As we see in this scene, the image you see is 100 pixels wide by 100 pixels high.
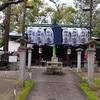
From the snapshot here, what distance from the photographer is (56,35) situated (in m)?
29.9

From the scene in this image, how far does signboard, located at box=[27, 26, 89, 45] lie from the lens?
97.3 feet

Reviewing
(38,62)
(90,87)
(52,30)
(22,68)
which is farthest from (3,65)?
(90,87)

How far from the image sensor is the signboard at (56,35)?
2966 cm

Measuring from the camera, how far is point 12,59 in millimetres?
22688

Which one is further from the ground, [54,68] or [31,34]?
[31,34]

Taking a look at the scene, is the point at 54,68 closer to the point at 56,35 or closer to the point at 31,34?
the point at 56,35

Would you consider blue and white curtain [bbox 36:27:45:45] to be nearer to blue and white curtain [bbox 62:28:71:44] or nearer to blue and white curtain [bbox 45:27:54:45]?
blue and white curtain [bbox 45:27:54:45]

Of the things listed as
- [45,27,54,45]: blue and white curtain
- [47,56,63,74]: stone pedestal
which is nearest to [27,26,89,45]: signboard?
[45,27,54,45]: blue and white curtain

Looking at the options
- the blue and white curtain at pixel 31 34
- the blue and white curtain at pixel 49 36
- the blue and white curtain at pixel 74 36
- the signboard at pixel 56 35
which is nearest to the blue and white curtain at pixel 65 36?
the signboard at pixel 56 35

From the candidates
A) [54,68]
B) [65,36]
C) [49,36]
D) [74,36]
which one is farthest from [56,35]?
[54,68]

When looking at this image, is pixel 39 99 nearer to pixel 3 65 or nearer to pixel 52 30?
pixel 3 65

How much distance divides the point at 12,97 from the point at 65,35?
62.2 feet

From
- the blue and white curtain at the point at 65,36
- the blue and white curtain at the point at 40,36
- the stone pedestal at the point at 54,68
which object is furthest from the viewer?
the blue and white curtain at the point at 65,36

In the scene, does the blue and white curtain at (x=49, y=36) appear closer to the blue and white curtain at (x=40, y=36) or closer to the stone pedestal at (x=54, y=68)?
the blue and white curtain at (x=40, y=36)
